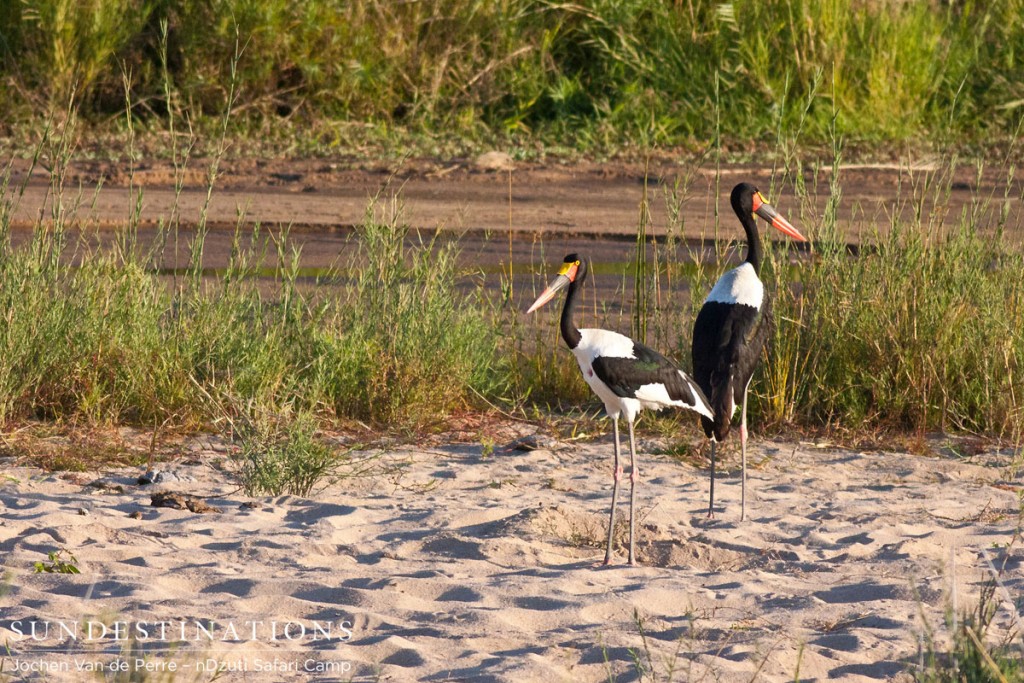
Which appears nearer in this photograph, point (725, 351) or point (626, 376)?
point (626, 376)

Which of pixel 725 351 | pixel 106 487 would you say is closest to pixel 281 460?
pixel 106 487

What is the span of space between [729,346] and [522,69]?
10903 mm

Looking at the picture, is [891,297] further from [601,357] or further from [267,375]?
[267,375]

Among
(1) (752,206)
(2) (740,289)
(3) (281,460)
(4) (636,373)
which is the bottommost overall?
(3) (281,460)

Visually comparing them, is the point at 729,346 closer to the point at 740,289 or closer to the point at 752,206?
the point at 740,289

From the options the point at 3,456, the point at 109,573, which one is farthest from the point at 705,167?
the point at 109,573

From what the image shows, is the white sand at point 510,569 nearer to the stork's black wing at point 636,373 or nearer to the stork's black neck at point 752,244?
the stork's black wing at point 636,373

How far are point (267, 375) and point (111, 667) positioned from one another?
113 inches

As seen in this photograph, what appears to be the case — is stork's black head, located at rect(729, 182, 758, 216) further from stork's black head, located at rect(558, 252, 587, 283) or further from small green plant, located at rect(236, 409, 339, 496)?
small green plant, located at rect(236, 409, 339, 496)

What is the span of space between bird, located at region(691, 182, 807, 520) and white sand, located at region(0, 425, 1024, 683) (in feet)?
1.05

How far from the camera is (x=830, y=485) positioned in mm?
5801

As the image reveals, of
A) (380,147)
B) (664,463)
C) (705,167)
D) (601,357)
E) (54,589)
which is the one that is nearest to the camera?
(54,589)

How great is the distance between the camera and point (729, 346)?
561 cm

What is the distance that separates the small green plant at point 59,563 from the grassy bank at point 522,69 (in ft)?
34.8
